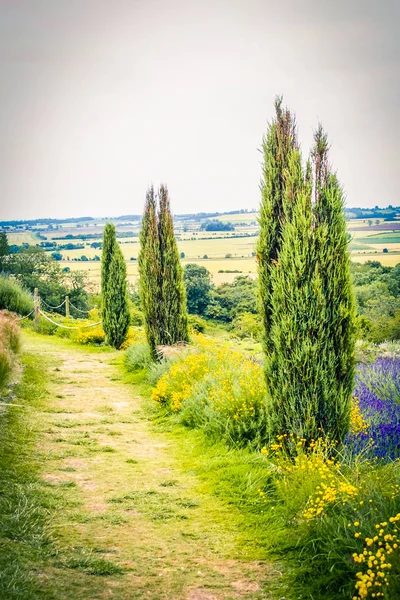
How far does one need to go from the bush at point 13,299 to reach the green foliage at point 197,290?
9.22m

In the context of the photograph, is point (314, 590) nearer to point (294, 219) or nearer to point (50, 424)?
point (294, 219)

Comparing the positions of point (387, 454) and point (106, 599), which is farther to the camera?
point (387, 454)

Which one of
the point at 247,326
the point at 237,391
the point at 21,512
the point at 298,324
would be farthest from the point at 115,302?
the point at 21,512

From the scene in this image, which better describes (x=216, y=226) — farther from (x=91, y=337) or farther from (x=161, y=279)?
(x=161, y=279)

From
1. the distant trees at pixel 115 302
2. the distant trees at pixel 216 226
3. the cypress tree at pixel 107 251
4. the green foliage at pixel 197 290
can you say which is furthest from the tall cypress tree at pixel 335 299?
the green foliage at pixel 197 290

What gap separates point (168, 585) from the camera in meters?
2.93

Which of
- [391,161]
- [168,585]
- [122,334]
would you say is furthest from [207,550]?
[391,161]

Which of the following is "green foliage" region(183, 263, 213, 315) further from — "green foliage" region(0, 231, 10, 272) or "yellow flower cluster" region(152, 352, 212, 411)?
"yellow flower cluster" region(152, 352, 212, 411)

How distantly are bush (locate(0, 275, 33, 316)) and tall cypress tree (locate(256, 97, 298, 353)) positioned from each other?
547 inches

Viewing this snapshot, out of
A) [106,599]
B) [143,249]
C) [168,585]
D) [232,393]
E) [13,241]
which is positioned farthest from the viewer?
[13,241]

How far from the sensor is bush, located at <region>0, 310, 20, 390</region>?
23.2 ft

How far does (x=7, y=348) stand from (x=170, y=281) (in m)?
3.29

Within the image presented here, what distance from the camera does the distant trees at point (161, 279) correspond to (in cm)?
949

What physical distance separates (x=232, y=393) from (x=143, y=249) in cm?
500
